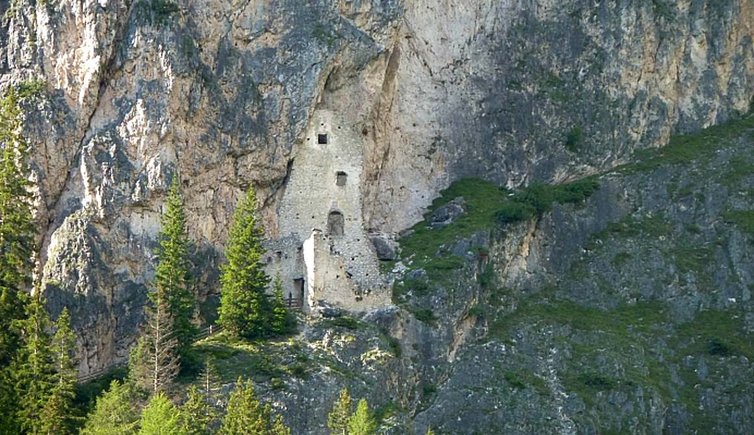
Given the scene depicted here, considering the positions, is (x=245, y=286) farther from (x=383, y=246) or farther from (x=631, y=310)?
(x=631, y=310)

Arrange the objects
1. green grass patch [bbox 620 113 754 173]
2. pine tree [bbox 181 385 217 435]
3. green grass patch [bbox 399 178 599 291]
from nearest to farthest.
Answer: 1. pine tree [bbox 181 385 217 435]
2. green grass patch [bbox 399 178 599 291]
3. green grass patch [bbox 620 113 754 173]

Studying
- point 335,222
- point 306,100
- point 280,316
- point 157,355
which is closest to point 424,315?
point 335,222

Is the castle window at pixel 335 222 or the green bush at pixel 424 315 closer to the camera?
the green bush at pixel 424 315

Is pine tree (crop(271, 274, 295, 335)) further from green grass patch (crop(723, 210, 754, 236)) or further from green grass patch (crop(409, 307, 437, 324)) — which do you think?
green grass patch (crop(723, 210, 754, 236))

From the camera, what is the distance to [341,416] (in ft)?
292

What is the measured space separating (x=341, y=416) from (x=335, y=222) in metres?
16.2

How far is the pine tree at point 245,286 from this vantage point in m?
94.9

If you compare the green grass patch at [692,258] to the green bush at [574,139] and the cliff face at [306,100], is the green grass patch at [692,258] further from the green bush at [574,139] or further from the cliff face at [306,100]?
the green bush at [574,139]

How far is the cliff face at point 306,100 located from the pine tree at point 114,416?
6.76 meters

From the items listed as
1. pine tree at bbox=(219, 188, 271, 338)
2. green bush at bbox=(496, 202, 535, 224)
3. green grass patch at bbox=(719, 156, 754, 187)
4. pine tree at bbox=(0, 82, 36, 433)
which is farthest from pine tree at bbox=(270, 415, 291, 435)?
green grass patch at bbox=(719, 156, 754, 187)

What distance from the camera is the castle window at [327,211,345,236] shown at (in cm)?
10238

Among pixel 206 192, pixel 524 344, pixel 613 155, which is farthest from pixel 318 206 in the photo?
pixel 613 155

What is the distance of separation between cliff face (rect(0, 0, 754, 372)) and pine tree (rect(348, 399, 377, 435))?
43.5 feet

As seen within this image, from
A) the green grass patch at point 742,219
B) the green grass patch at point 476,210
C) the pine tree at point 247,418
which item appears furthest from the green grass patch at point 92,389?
the green grass patch at point 742,219
